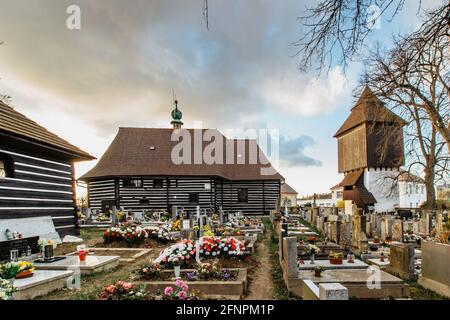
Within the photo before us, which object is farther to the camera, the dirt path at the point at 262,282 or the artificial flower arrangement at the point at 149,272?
the artificial flower arrangement at the point at 149,272

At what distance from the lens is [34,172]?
1213 cm

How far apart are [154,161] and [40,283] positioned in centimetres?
2161

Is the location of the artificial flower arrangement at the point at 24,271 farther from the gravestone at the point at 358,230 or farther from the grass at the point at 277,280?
the gravestone at the point at 358,230

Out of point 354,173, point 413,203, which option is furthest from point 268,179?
point 413,203

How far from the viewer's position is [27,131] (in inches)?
443

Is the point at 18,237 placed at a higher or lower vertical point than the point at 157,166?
lower

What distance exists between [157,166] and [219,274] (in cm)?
2119

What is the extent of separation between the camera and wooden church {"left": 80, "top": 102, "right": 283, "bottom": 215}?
26.7m

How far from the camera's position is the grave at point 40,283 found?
20.9 ft

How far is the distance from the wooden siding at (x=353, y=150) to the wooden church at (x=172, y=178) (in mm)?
9411

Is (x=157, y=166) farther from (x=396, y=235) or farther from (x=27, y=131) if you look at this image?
(x=396, y=235)

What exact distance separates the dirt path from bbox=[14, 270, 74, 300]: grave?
457cm

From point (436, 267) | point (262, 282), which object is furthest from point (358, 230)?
point (262, 282)

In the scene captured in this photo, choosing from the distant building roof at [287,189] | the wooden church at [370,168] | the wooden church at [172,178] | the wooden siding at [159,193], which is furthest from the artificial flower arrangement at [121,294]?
the distant building roof at [287,189]
